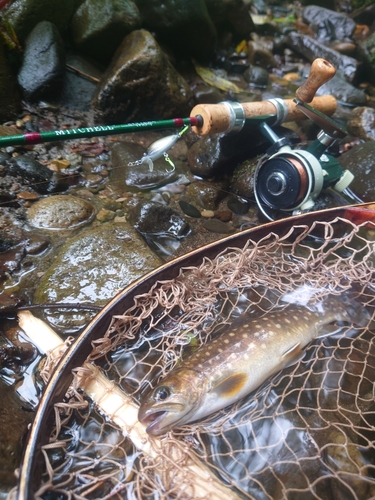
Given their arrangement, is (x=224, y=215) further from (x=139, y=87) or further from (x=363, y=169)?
(x=139, y=87)

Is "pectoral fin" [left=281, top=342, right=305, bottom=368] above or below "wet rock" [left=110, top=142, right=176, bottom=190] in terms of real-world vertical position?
below

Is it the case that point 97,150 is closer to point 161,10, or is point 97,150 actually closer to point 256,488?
point 161,10

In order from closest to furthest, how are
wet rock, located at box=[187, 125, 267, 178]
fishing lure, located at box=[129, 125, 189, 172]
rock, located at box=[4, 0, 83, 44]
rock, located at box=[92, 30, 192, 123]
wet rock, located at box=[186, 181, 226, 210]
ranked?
fishing lure, located at box=[129, 125, 189, 172] < wet rock, located at box=[186, 181, 226, 210] < wet rock, located at box=[187, 125, 267, 178] < rock, located at box=[92, 30, 192, 123] < rock, located at box=[4, 0, 83, 44]

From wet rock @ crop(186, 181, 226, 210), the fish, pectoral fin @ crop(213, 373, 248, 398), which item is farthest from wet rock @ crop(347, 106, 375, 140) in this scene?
pectoral fin @ crop(213, 373, 248, 398)

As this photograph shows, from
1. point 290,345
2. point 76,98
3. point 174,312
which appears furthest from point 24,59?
point 290,345

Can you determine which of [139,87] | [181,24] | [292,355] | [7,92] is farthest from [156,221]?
[181,24]

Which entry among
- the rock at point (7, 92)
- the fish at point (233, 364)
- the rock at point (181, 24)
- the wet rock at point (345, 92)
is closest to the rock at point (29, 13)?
the rock at point (7, 92)

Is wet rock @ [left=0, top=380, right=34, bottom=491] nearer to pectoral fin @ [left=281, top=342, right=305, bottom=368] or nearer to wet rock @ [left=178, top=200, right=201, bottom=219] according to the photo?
pectoral fin @ [left=281, top=342, right=305, bottom=368]
